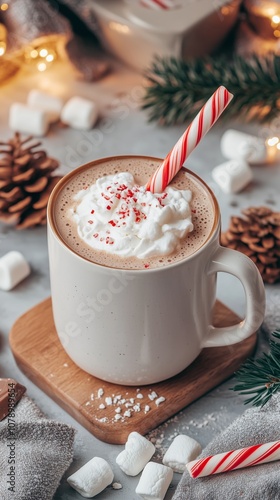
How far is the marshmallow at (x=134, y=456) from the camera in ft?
3.17

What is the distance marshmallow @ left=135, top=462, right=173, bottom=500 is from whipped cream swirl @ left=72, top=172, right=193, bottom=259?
258 mm

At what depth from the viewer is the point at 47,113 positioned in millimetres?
1526

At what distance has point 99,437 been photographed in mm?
1014

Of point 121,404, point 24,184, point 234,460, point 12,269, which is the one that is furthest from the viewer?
point 24,184

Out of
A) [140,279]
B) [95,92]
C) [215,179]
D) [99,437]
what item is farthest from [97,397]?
[95,92]

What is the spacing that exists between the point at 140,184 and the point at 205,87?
53 centimetres

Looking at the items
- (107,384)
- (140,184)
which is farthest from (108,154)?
(107,384)

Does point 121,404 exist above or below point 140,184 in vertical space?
below

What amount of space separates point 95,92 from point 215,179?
1.21 feet

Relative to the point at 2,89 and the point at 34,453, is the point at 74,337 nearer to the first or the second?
the point at 34,453

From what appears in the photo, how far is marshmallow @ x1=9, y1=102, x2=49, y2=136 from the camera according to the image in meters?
1.50

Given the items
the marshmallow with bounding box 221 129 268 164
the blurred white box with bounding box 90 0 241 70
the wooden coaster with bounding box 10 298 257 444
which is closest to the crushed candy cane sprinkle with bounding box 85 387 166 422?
the wooden coaster with bounding box 10 298 257 444

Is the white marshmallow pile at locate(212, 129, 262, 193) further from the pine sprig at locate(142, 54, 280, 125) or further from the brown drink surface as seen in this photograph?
the brown drink surface

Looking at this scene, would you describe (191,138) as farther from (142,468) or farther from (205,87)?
(205,87)
